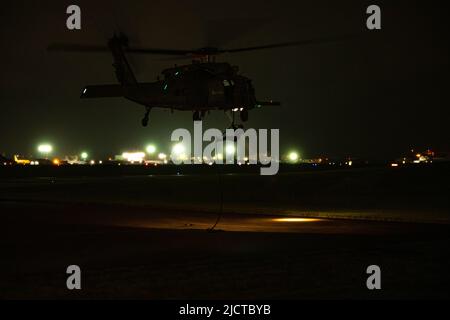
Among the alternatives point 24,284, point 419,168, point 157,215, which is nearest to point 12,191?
point 157,215

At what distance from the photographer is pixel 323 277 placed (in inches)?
631

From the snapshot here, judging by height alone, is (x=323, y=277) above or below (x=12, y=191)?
below

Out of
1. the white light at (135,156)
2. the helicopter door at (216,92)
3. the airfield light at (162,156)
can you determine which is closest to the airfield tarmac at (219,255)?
the helicopter door at (216,92)

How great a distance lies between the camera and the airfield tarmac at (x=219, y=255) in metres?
14.8

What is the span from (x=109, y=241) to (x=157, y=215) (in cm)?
1084

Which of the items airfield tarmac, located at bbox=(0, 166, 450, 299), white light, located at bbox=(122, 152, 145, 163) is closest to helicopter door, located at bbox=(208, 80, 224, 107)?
airfield tarmac, located at bbox=(0, 166, 450, 299)

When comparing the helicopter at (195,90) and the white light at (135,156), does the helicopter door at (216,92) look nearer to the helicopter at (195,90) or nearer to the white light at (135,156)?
the helicopter at (195,90)

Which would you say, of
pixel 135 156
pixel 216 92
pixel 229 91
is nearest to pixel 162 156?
pixel 135 156

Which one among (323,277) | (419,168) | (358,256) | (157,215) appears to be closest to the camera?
(323,277)

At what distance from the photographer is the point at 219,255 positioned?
62.5 feet

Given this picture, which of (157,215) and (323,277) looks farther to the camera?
(157,215)

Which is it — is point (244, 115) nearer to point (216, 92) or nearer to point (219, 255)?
point (216, 92)
